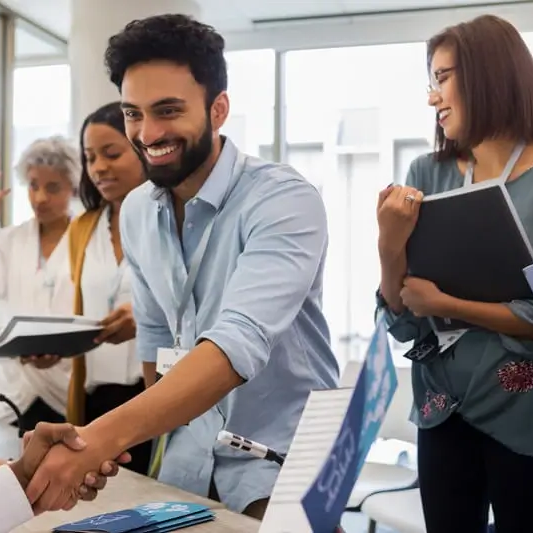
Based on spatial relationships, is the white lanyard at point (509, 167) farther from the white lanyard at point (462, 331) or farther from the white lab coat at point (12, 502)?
the white lab coat at point (12, 502)

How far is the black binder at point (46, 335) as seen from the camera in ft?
6.35

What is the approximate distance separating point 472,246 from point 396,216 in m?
0.16

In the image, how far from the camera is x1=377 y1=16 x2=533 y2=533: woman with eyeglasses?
146 centimetres

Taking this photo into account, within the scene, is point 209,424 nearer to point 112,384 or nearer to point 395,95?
point 112,384

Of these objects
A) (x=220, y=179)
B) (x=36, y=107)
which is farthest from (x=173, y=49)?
(x=36, y=107)

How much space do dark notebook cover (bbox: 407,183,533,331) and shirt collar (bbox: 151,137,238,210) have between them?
39cm

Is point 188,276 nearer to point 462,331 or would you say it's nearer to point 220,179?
point 220,179

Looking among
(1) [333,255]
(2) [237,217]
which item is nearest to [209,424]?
(2) [237,217]

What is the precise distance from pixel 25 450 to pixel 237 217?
571mm

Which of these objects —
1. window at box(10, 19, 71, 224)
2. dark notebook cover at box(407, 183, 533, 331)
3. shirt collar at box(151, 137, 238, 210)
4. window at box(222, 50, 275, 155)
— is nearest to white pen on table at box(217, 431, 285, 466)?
shirt collar at box(151, 137, 238, 210)

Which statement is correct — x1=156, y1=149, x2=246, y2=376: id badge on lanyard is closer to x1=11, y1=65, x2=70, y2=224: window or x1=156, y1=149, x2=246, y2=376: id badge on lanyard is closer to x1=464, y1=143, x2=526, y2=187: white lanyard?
x1=464, y1=143, x2=526, y2=187: white lanyard

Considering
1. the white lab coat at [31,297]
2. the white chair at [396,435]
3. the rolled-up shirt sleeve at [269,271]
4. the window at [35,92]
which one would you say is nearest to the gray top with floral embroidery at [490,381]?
the rolled-up shirt sleeve at [269,271]

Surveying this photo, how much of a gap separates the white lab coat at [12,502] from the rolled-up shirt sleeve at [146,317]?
0.67 m

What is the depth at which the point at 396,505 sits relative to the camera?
228cm
